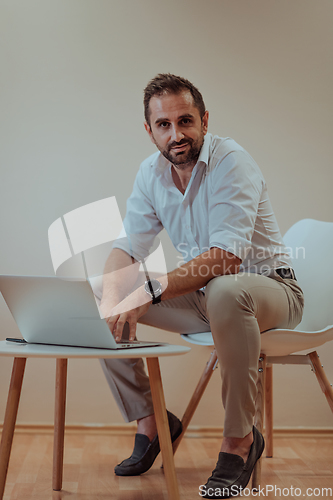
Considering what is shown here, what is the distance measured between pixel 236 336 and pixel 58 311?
395 millimetres

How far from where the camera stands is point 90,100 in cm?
190

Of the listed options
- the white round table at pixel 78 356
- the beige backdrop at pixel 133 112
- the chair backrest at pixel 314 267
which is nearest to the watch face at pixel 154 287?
the white round table at pixel 78 356

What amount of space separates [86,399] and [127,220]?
0.73 metres

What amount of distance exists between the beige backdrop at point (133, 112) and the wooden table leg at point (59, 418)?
0.66 metres

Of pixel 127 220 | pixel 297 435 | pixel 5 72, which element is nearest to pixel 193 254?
pixel 127 220

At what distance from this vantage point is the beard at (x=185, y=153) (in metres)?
1.37

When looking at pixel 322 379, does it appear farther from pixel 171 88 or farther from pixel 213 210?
pixel 171 88

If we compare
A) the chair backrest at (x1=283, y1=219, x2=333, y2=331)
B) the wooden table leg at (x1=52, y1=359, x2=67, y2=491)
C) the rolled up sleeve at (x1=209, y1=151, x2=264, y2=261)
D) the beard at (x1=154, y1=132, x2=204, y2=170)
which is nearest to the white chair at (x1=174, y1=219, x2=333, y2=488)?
the chair backrest at (x1=283, y1=219, x2=333, y2=331)

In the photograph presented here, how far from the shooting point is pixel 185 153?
1375 mm

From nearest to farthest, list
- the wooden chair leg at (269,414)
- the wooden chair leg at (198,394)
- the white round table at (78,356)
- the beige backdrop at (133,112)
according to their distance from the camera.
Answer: the white round table at (78,356)
the wooden chair leg at (198,394)
the wooden chair leg at (269,414)
the beige backdrop at (133,112)

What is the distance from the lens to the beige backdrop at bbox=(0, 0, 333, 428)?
187 cm

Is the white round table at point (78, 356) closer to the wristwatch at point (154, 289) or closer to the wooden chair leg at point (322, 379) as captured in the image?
the wristwatch at point (154, 289)

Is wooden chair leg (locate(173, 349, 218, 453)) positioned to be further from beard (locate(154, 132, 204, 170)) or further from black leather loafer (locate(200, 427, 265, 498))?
Result: beard (locate(154, 132, 204, 170))

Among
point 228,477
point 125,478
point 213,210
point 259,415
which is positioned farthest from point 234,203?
point 125,478
